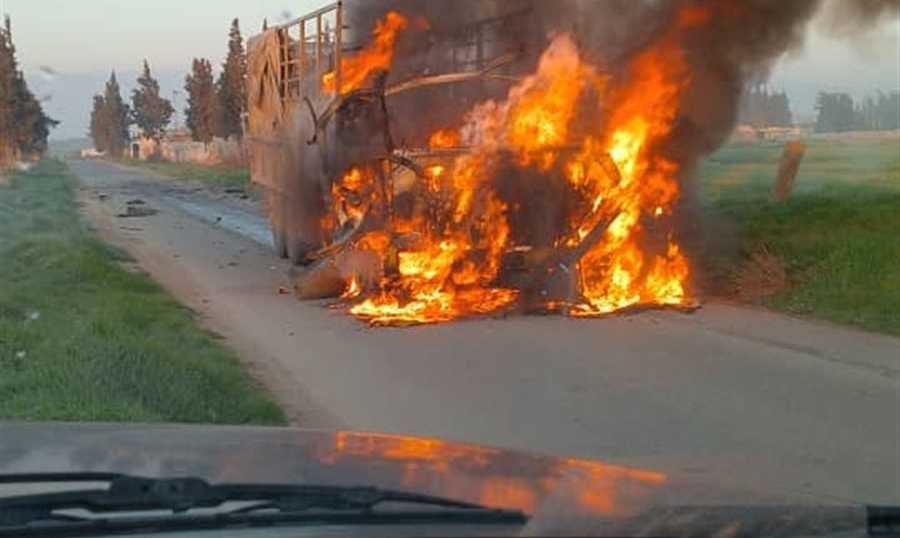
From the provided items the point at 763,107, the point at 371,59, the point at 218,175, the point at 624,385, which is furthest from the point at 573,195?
the point at 218,175

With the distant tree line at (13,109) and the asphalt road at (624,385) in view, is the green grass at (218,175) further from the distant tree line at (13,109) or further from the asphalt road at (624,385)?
the asphalt road at (624,385)

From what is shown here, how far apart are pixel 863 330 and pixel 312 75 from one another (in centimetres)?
711

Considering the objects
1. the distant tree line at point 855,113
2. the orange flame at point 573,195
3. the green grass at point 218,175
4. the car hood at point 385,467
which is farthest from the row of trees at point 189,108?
the car hood at point 385,467

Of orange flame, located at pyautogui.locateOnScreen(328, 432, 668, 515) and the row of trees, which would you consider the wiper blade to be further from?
the row of trees

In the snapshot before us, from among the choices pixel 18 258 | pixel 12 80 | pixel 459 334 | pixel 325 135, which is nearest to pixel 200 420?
pixel 459 334

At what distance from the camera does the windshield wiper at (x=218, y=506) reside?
2.58 metres

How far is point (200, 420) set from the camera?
8.24 m

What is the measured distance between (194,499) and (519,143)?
11426 millimetres

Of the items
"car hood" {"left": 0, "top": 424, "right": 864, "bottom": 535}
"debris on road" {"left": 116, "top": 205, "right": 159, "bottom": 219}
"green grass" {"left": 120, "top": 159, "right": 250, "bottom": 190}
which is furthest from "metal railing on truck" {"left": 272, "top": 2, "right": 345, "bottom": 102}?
"green grass" {"left": 120, "top": 159, "right": 250, "bottom": 190}

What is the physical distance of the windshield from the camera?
22.6 feet

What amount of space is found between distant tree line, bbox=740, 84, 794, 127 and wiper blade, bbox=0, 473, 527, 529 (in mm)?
13238

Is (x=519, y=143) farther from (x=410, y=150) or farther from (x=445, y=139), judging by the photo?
(x=410, y=150)

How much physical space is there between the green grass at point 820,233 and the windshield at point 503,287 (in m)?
0.06

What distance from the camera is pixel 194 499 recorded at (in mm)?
2684
